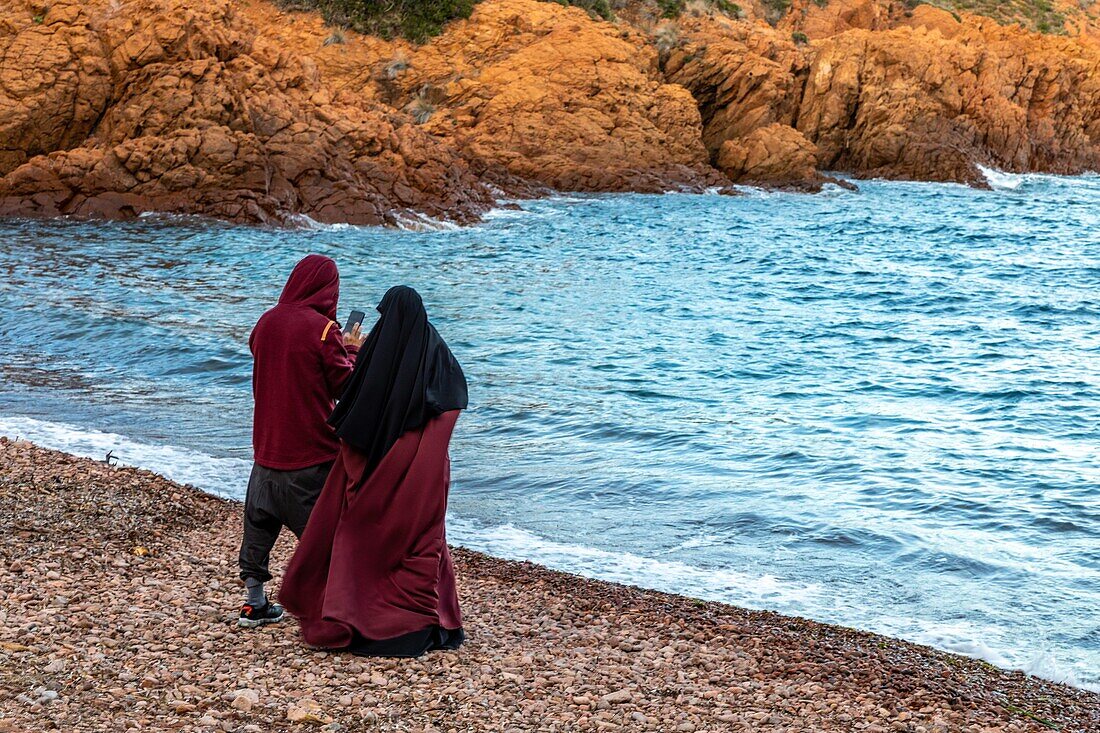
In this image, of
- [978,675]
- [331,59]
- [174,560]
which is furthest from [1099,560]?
[331,59]

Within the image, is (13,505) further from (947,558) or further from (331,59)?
(331,59)

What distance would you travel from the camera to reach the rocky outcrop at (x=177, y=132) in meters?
26.0

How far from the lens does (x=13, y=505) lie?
740 cm

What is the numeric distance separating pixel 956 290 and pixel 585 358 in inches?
392

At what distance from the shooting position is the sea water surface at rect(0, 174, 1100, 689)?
317 inches

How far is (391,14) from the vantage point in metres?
42.7

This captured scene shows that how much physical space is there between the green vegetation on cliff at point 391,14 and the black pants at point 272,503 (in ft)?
127

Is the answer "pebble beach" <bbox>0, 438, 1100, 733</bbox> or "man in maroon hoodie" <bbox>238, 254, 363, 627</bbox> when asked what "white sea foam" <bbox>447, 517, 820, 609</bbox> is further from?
"man in maroon hoodie" <bbox>238, 254, 363, 627</bbox>

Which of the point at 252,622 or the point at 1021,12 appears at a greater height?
the point at 1021,12

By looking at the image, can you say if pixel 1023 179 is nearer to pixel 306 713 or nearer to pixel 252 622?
pixel 252 622

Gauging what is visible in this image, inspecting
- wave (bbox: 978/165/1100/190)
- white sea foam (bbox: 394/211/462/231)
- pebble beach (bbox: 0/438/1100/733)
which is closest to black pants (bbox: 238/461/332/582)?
pebble beach (bbox: 0/438/1100/733)

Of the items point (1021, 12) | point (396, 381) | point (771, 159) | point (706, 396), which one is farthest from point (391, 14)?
point (1021, 12)

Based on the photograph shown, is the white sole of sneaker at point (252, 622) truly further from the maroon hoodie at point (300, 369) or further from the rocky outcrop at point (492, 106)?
the rocky outcrop at point (492, 106)

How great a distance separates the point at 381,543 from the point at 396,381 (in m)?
0.83
